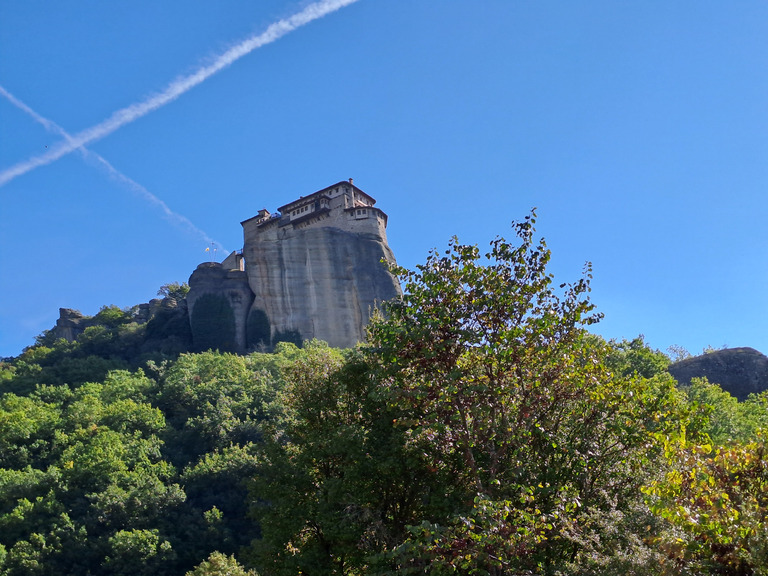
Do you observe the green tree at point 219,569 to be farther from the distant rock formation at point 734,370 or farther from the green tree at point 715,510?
the distant rock formation at point 734,370

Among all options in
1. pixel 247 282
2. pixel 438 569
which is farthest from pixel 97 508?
pixel 247 282

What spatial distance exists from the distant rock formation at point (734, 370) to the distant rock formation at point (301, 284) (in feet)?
95.1

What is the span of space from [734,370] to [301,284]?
41.1 metres

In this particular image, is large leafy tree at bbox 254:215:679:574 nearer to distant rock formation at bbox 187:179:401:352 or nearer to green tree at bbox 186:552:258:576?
green tree at bbox 186:552:258:576

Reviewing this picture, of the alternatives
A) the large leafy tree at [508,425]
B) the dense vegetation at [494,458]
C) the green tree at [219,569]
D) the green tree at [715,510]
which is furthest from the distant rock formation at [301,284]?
the green tree at [715,510]

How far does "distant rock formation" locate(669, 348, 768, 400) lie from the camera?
50281 millimetres

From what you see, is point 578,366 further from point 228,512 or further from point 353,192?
point 353,192

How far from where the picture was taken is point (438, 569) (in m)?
11.1

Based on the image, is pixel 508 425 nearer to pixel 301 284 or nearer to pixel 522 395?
pixel 522 395

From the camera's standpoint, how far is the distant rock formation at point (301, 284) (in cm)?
6806

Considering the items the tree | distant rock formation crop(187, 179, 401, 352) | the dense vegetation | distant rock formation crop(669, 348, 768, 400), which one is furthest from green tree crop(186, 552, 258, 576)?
distant rock formation crop(187, 179, 401, 352)

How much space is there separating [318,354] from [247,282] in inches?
2078

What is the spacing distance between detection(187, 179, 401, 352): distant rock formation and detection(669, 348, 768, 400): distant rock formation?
28996 millimetres

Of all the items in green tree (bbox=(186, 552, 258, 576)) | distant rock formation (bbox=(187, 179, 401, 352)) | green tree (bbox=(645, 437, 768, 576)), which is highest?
distant rock formation (bbox=(187, 179, 401, 352))
